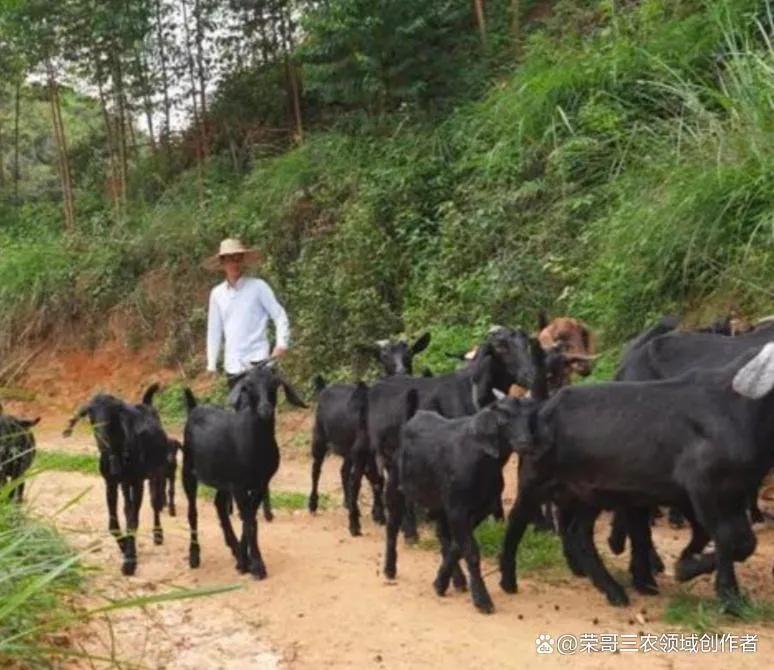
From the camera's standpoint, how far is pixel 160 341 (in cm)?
1825

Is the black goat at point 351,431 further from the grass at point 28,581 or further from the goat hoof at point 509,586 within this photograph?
the grass at point 28,581

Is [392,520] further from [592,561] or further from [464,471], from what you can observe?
[592,561]

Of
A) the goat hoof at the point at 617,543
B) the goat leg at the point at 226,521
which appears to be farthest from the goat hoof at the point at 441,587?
the goat leg at the point at 226,521

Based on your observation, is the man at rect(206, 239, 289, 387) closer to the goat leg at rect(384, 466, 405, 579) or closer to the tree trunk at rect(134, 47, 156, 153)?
the goat leg at rect(384, 466, 405, 579)

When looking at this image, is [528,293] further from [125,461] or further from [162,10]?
[162,10]

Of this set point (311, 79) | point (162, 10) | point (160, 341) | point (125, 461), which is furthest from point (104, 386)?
point (125, 461)

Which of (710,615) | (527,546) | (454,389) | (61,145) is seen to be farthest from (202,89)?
(710,615)

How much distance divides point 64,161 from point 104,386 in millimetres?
6610

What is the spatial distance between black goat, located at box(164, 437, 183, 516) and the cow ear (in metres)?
4.29

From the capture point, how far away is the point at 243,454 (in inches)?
275

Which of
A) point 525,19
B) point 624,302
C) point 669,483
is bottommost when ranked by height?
point 669,483

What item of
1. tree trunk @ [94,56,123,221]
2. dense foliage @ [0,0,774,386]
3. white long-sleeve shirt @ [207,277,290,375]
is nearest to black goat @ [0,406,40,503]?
white long-sleeve shirt @ [207,277,290,375]

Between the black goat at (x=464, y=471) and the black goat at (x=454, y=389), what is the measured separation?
735 millimetres

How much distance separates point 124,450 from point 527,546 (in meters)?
2.81
